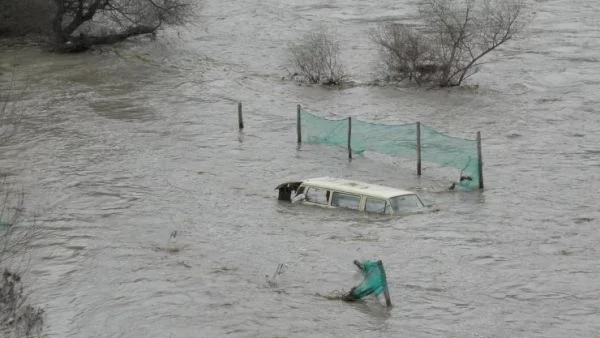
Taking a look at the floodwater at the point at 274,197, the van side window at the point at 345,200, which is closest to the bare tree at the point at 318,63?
the floodwater at the point at 274,197

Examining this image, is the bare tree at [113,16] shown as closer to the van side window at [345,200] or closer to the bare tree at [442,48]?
the bare tree at [442,48]

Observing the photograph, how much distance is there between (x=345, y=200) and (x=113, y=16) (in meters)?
25.0

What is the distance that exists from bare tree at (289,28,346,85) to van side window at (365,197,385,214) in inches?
645

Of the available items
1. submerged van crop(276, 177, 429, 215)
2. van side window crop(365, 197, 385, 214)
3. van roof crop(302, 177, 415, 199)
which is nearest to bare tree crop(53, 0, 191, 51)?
submerged van crop(276, 177, 429, 215)

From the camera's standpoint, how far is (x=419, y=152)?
26.3 metres

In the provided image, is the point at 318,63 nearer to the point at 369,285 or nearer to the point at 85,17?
the point at 85,17

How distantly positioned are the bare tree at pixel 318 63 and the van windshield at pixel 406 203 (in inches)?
619

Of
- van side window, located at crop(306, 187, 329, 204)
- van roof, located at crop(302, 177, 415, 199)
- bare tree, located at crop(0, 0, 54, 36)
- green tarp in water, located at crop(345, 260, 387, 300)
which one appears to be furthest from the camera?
bare tree, located at crop(0, 0, 54, 36)

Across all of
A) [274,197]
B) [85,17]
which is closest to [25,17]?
[85,17]

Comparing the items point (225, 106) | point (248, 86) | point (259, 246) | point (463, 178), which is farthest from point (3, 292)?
point (248, 86)

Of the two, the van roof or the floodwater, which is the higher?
the van roof

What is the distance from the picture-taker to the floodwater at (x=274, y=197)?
17.0m

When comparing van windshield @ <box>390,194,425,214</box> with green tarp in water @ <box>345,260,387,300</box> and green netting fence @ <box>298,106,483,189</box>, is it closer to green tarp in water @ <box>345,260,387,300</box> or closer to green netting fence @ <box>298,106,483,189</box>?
green netting fence @ <box>298,106,483,189</box>

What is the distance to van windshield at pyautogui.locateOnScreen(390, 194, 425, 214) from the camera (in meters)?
21.4
